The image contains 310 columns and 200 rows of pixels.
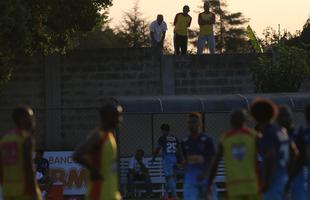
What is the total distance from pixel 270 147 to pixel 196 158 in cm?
316

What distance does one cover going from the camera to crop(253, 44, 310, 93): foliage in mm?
32531

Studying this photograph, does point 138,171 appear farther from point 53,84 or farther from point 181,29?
point 181,29

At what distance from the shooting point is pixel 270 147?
13.2 meters

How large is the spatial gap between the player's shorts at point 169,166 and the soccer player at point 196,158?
9.30 metres

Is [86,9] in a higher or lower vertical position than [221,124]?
higher

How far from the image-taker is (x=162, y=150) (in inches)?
1037

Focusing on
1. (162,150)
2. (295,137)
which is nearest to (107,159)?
(295,137)

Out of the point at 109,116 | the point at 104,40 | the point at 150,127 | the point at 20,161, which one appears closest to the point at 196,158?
the point at 20,161

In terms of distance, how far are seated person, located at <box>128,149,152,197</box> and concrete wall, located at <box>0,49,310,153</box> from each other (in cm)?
543

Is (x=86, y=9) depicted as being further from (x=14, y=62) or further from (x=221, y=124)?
(x=221, y=124)

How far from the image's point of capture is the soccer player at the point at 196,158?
1609cm

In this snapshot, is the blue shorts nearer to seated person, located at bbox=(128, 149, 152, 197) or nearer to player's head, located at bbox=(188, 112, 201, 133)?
player's head, located at bbox=(188, 112, 201, 133)

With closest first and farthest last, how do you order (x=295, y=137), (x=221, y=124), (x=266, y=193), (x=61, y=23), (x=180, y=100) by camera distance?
(x=266, y=193)
(x=295, y=137)
(x=180, y=100)
(x=221, y=124)
(x=61, y=23)

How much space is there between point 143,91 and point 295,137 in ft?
62.0
